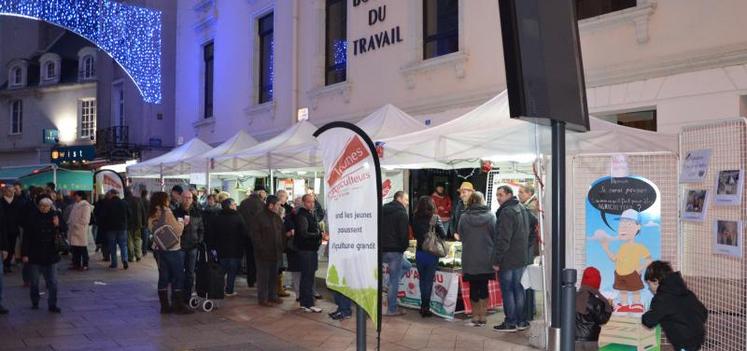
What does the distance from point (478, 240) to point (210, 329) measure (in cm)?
348

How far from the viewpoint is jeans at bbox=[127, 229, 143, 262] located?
1580cm

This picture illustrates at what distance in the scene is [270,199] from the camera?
9.84 metres

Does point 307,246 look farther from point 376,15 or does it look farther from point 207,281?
point 376,15

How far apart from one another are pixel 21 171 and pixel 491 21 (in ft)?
87.5

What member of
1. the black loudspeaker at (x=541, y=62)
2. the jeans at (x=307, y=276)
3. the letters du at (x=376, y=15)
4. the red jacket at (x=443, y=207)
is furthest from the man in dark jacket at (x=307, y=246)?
the black loudspeaker at (x=541, y=62)

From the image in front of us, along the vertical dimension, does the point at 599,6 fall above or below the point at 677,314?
above

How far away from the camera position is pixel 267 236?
9.69m

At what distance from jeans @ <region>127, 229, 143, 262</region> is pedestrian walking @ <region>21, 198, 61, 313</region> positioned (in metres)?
6.73

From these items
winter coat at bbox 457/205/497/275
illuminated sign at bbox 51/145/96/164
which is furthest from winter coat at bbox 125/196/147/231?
winter coat at bbox 457/205/497/275

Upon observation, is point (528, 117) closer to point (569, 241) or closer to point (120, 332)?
point (569, 241)

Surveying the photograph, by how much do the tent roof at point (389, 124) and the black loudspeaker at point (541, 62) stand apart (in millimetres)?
6766

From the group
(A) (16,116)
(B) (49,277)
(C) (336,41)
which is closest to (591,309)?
(B) (49,277)

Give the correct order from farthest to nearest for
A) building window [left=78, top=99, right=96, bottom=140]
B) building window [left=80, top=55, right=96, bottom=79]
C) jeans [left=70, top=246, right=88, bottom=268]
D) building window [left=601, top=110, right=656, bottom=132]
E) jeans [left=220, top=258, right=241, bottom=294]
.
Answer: building window [left=80, top=55, right=96, bottom=79], building window [left=78, top=99, right=96, bottom=140], jeans [left=70, top=246, right=88, bottom=268], jeans [left=220, top=258, right=241, bottom=294], building window [left=601, top=110, right=656, bottom=132]

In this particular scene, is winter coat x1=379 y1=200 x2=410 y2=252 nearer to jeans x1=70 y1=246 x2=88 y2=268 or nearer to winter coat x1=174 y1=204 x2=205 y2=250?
winter coat x1=174 y1=204 x2=205 y2=250
